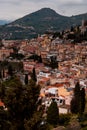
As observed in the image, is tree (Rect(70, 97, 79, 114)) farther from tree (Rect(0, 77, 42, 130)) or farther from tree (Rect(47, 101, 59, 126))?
tree (Rect(0, 77, 42, 130))

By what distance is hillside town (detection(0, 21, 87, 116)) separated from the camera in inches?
2453

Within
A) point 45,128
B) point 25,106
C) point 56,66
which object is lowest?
point 56,66

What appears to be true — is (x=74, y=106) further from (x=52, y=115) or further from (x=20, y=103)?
(x=20, y=103)

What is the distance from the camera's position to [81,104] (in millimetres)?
45938

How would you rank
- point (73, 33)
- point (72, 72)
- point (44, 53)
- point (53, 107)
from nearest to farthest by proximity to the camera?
point (53, 107) → point (72, 72) → point (44, 53) → point (73, 33)

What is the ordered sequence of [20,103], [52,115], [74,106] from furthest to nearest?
1. [74,106]
2. [52,115]
3. [20,103]

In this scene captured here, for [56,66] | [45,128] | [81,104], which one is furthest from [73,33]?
[45,128]

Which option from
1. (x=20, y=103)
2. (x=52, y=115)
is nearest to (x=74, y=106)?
(x=52, y=115)

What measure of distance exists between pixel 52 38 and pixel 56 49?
14.4 m

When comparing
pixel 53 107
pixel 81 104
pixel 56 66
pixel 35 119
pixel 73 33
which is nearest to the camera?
pixel 35 119

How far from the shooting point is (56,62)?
10706cm

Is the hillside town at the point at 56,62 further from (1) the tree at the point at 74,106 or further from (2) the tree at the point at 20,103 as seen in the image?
(2) the tree at the point at 20,103

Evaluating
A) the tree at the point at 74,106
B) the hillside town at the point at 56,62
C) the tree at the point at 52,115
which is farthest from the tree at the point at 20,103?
the hillside town at the point at 56,62

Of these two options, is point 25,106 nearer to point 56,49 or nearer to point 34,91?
point 34,91
